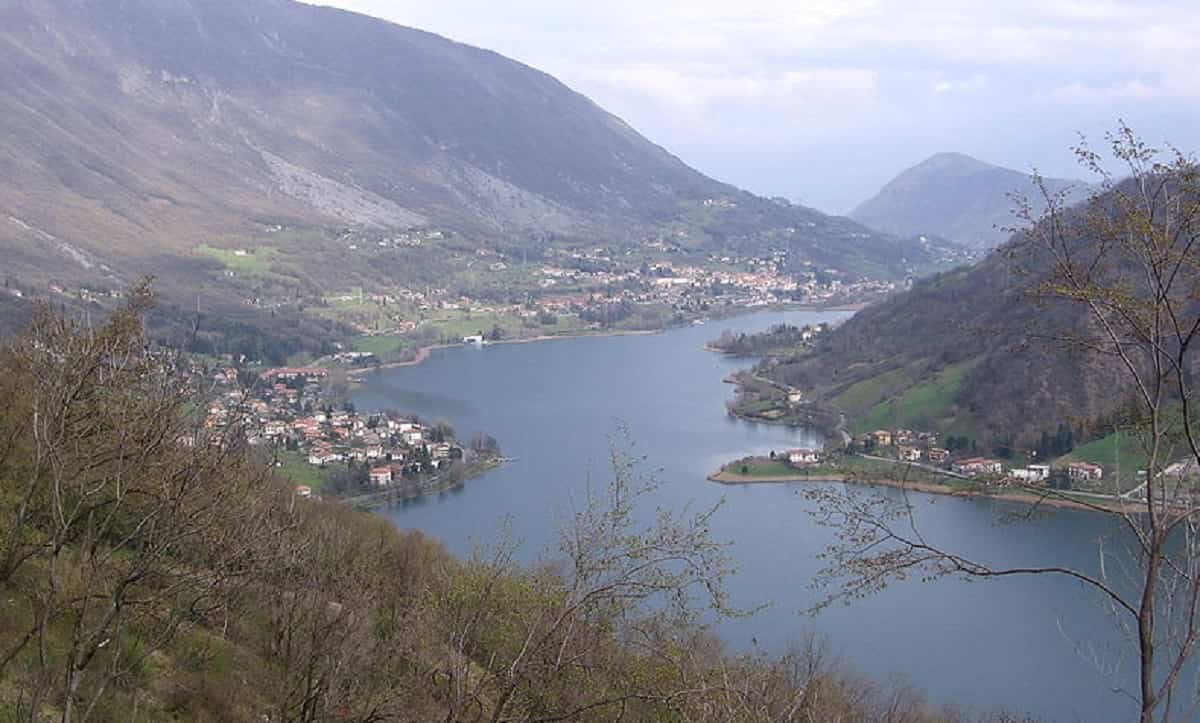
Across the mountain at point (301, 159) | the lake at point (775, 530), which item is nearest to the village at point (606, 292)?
the mountain at point (301, 159)

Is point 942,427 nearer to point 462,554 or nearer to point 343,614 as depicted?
point 462,554

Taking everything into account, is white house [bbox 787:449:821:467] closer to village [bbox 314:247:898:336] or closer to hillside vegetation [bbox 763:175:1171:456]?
hillside vegetation [bbox 763:175:1171:456]

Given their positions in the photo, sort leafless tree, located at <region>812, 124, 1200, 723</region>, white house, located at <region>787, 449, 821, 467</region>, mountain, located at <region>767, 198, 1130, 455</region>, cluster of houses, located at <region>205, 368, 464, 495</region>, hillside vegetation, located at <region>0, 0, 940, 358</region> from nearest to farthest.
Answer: leafless tree, located at <region>812, 124, 1200, 723</region>
cluster of houses, located at <region>205, 368, 464, 495</region>
white house, located at <region>787, 449, 821, 467</region>
mountain, located at <region>767, 198, 1130, 455</region>
hillside vegetation, located at <region>0, 0, 940, 358</region>

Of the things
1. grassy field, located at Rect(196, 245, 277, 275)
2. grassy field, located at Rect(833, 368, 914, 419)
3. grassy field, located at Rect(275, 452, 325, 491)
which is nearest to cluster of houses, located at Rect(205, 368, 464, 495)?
grassy field, located at Rect(275, 452, 325, 491)

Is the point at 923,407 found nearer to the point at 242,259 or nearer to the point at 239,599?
the point at 239,599

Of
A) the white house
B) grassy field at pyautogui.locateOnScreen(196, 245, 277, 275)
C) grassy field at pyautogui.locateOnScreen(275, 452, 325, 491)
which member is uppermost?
grassy field at pyautogui.locateOnScreen(196, 245, 277, 275)

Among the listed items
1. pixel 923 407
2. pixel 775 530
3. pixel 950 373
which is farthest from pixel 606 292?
pixel 775 530
